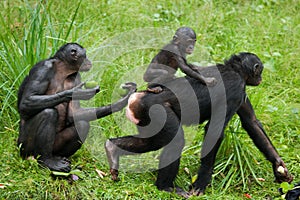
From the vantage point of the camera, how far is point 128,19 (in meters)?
8.41

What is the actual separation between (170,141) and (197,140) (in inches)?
43.2

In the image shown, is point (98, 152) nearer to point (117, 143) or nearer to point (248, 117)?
point (117, 143)

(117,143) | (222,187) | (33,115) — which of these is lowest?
(222,187)

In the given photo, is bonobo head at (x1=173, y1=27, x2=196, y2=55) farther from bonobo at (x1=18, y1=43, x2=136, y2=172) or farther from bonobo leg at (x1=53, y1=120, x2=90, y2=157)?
bonobo leg at (x1=53, y1=120, x2=90, y2=157)

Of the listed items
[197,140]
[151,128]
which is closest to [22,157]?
[151,128]

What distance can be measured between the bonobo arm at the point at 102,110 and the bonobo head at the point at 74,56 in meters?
0.41

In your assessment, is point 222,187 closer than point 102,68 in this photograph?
Yes

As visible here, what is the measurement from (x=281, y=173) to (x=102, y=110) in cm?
196

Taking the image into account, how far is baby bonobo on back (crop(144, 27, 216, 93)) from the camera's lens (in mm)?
5508

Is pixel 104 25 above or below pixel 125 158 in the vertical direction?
above

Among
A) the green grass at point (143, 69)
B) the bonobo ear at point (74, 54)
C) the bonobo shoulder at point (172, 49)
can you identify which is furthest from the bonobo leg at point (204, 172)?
the bonobo ear at point (74, 54)

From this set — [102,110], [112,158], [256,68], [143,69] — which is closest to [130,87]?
[102,110]

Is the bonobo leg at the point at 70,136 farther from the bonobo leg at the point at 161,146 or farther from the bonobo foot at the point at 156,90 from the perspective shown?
the bonobo foot at the point at 156,90

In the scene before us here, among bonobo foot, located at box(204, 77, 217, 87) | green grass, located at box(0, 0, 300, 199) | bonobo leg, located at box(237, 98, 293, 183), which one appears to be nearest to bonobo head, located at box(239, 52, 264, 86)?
bonobo leg, located at box(237, 98, 293, 183)
